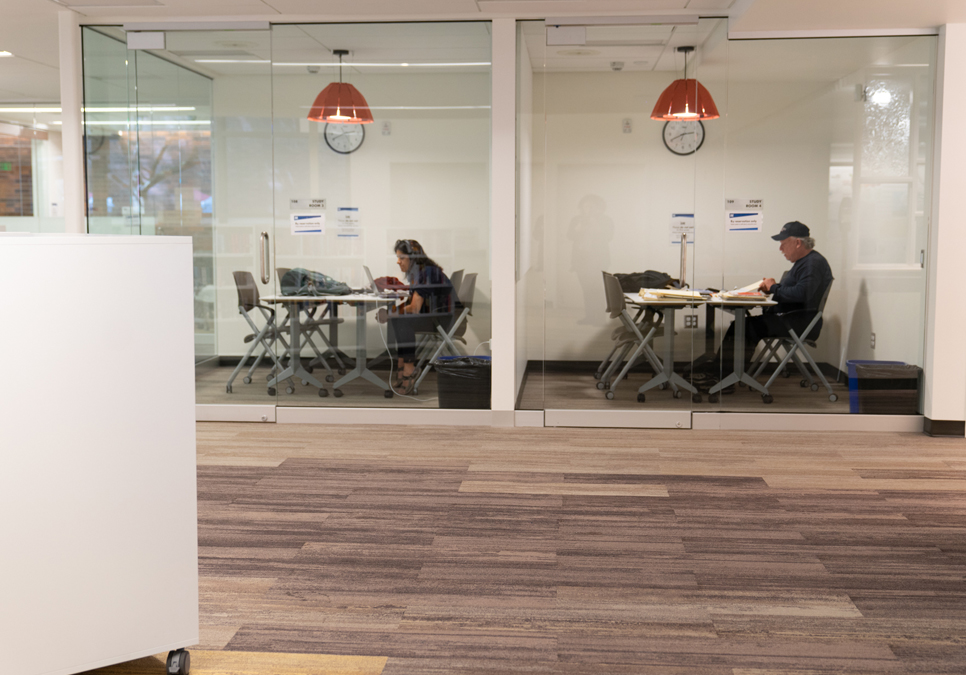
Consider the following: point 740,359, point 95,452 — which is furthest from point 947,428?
point 95,452

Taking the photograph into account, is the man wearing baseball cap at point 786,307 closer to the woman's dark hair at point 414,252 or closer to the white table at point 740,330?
the white table at point 740,330

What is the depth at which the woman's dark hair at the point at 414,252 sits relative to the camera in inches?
235

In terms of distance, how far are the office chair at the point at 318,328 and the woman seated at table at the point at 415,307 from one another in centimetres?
45

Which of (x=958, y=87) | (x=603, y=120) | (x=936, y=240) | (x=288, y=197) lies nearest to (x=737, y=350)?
(x=936, y=240)

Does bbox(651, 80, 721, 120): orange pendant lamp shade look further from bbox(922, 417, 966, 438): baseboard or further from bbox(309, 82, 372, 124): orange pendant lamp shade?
bbox(922, 417, 966, 438): baseboard

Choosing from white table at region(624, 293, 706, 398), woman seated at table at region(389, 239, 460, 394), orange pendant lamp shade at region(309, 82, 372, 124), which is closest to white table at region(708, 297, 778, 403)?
white table at region(624, 293, 706, 398)

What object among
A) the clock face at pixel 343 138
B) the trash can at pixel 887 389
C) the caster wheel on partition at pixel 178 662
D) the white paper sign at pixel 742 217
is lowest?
the caster wheel on partition at pixel 178 662

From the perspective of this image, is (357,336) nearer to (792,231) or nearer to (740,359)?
(740,359)

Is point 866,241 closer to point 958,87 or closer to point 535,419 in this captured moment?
point 958,87

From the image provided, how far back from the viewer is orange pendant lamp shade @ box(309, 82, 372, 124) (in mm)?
5875

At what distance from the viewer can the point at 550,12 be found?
18.6 feet

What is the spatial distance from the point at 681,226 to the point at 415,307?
6.87 ft

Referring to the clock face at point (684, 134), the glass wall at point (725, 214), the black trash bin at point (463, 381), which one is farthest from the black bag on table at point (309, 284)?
the clock face at point (684, 134)

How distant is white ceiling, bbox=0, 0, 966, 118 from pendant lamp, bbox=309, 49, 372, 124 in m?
0.30
